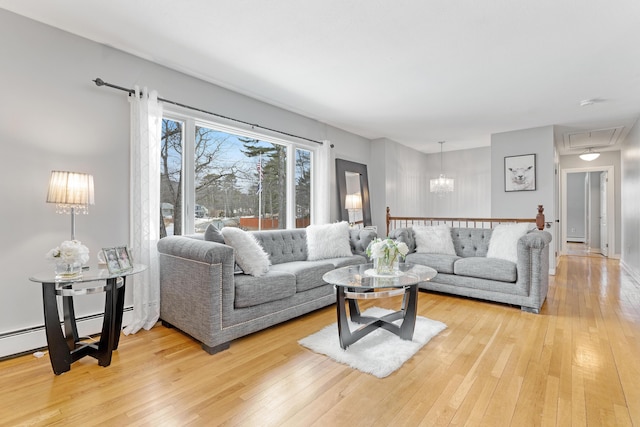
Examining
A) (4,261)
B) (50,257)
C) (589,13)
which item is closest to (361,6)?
(589,13)

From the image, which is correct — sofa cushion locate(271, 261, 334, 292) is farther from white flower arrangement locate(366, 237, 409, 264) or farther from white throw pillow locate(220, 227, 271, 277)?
white flower arrangement locate(366, 237, 409, 264)

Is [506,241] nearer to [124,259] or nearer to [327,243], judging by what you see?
[327,243]

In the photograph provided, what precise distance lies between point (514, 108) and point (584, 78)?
1.00 meters

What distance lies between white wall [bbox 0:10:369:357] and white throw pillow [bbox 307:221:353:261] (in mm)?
1963

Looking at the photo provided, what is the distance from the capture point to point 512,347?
2.44 meters

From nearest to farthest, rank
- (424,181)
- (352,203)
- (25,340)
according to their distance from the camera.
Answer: (25,340)
(352,203)
(424,181)

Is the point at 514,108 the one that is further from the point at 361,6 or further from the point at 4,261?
the point at 4,261

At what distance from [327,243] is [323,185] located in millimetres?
1307

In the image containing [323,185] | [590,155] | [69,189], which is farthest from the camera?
[590,155]

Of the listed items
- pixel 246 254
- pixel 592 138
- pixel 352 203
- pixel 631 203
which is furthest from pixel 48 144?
pixel 592 138

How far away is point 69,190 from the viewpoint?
221cm

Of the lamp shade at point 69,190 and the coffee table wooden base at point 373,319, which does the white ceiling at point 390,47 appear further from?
the coffee table wooden base at point 373,319

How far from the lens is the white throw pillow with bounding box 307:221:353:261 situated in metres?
3.83

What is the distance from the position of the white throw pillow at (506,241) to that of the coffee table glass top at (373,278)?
4.66 ft
